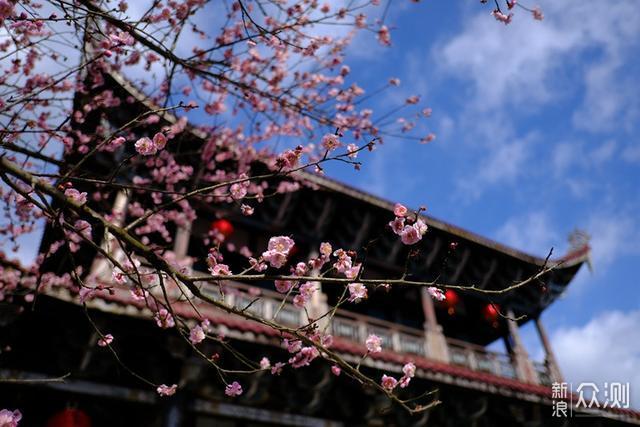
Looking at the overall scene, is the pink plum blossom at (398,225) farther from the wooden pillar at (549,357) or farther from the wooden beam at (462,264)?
the wooden pillar at (549,357)

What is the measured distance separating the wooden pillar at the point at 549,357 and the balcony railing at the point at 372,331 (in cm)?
18

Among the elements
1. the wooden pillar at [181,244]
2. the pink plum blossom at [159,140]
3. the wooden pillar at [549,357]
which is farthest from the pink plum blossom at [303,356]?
the wooden pillar at [549,357]

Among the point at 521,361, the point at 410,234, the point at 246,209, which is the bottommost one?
the point at 410,234

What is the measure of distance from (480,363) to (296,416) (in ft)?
13.3

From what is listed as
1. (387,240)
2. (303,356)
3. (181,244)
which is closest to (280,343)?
(303,356)

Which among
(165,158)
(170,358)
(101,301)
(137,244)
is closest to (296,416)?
(170,358)

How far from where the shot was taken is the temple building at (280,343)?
481cm

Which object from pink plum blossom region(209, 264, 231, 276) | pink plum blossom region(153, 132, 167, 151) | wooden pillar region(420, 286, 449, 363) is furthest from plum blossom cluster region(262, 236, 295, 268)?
wooden pillar region(420, 286, 449, 363)

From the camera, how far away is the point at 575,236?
11172 mm

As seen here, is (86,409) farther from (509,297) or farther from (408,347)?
(509,297)

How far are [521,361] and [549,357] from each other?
119 cm

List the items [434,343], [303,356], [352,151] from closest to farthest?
1. [352,151]
2. [303,356]
3. [434,343]

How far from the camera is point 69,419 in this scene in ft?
14.6

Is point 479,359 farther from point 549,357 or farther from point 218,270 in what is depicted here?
point 218,270
